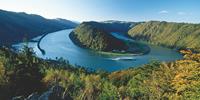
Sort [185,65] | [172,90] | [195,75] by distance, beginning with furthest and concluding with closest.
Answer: [172,90]
[185,65]
[195,75]

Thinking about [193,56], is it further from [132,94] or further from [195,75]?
[132,94]

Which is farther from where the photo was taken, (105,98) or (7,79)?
(7,79)

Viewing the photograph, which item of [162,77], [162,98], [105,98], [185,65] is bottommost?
[105,98]

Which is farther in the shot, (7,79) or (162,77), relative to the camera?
Answer: (7,79)

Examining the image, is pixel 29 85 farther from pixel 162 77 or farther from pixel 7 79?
pixel 162 77

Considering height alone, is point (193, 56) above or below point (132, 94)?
above

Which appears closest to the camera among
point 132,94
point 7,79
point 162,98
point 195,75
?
point 195,75

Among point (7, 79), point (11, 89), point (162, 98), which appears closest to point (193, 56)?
point (162, 98)

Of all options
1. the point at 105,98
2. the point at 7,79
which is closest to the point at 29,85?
the point at 7,79

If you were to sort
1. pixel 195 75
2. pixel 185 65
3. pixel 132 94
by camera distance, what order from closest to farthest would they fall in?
1. pixel 195 75
2. pixel 185 65
3. pixel 132 94
